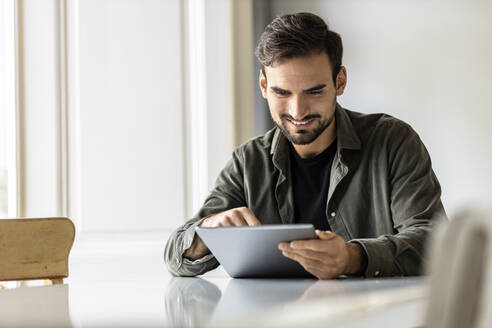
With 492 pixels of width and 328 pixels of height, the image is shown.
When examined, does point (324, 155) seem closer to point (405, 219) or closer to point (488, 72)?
point (405, 219)

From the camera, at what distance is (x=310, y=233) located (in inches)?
49.8

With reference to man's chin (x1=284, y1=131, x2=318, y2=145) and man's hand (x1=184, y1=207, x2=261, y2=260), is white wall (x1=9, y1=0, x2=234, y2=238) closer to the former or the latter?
man's chin (x1=284, y1=131, x2=318, y2=145)

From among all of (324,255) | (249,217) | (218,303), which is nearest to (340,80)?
(249,217)

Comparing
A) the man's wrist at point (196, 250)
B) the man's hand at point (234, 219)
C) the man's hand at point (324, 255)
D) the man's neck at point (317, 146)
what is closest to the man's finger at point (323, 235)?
the man's hand at point (324, 255)

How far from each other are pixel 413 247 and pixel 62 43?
1832 millimetres

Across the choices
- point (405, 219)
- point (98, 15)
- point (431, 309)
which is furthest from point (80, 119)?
point (431, 309)

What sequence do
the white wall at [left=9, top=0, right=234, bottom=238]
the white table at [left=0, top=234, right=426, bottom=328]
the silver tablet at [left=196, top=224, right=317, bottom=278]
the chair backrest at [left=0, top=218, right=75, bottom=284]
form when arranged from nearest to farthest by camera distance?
the white table at [left=0, top=234, right=426, bottom=328] → the silver tablet at [left=196, top=224, right=317, bottom=278] → the chair backrest at [left=0, top=218, right=75, bottom=284] → the white wall at [left=9, top=0, right=234, bottom=238]

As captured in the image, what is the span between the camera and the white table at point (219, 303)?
0.71m

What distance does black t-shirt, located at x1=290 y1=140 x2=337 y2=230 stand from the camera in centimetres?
192

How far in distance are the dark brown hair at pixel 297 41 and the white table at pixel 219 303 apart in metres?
0.71

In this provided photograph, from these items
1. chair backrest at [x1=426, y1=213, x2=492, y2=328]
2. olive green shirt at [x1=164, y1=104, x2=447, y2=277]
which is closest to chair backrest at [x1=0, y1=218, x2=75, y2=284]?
olive green shirt at [x1=164, y1=104, x2=447, y2=277]

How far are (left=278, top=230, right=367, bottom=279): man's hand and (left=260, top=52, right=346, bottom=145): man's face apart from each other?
1.84ft

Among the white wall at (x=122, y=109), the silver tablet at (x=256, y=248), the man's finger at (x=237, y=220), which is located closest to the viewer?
the silver tablet at (x=256, y=248)

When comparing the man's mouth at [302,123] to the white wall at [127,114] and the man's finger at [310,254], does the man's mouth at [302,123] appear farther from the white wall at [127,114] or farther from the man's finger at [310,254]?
the white wall at [127,114]
